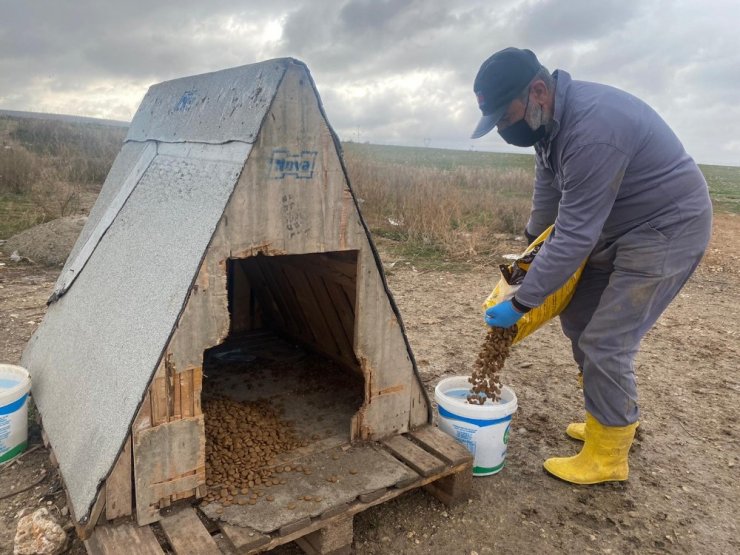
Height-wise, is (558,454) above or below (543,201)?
below

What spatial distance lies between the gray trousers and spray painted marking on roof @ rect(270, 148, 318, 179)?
1.60m

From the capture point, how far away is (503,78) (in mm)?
2746

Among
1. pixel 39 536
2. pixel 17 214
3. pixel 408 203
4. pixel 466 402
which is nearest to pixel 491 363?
pixel 466 402

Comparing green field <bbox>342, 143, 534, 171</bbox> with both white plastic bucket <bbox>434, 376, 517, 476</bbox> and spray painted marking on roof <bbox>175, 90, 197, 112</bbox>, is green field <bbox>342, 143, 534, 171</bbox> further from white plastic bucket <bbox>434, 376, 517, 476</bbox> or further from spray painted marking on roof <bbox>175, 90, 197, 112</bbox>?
white plastic bucket <bbox>434, 376, 517, 476</bbox>

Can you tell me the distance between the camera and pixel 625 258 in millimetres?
2973

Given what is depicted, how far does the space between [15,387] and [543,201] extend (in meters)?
3.15

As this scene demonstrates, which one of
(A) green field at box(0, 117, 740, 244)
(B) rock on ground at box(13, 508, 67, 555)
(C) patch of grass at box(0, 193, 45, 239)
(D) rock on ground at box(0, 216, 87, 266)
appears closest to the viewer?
(B) rock on ground at box(13, 508, 67, 555)

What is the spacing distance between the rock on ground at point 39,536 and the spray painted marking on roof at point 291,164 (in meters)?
1.77

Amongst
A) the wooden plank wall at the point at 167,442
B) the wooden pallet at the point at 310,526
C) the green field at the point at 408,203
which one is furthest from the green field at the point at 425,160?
the wooden plank wall at the point at 167,442

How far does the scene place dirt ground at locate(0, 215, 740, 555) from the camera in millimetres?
2838

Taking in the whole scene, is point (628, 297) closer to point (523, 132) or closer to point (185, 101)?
point (523, 132)

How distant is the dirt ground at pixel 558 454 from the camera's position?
2838 mm

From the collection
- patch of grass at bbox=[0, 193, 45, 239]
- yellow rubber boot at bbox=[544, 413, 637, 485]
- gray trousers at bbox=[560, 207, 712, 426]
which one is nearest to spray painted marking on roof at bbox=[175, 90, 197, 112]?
gray trousers at bbox=[560, 207, 712, 426]

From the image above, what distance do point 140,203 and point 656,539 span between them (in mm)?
3175
